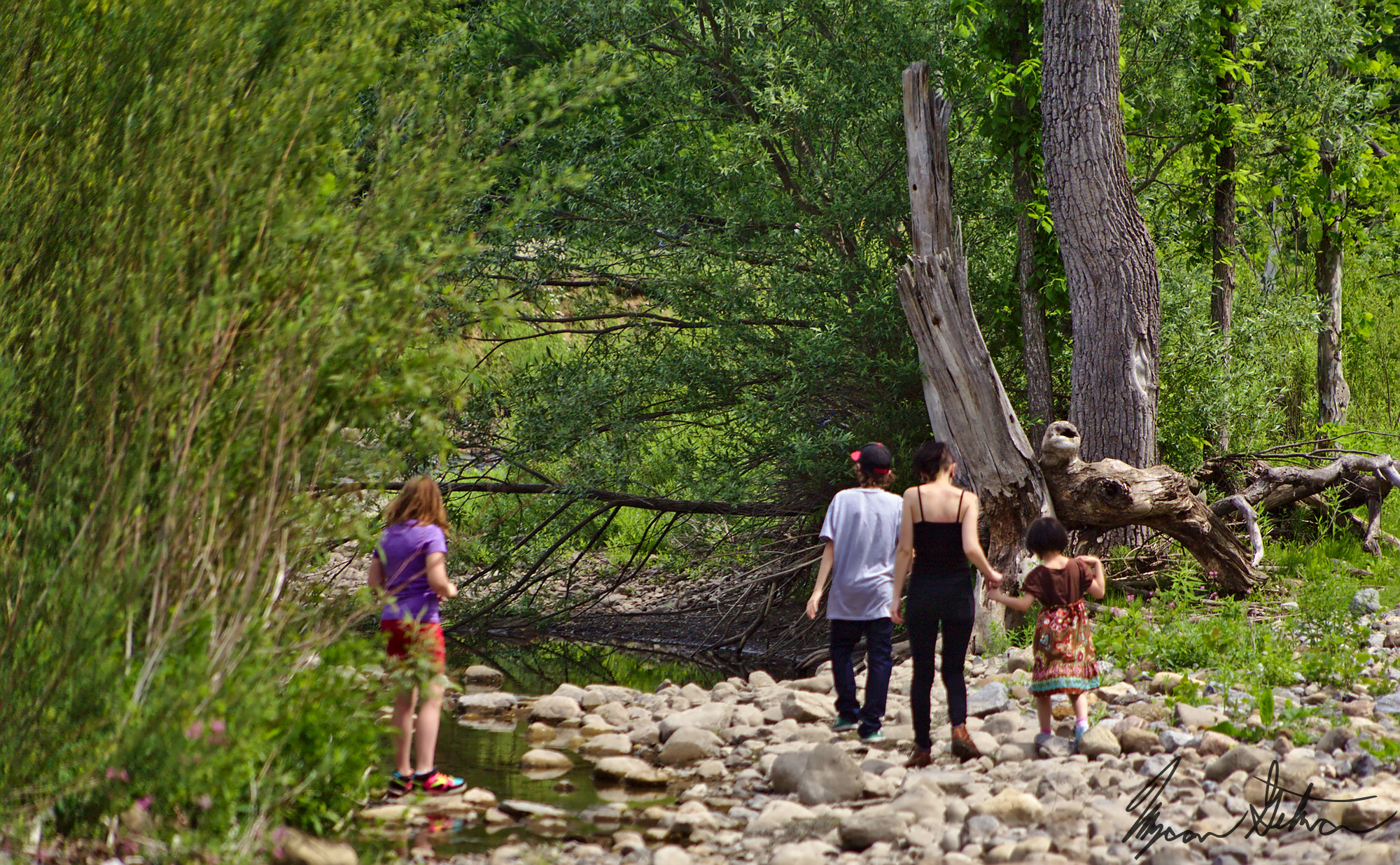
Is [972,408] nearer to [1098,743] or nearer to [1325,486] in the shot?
[1098,743]

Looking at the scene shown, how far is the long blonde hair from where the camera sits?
18.7ft

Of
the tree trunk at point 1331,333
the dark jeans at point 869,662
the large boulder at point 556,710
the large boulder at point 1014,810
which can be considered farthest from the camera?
the tree trunk at point 1331,333

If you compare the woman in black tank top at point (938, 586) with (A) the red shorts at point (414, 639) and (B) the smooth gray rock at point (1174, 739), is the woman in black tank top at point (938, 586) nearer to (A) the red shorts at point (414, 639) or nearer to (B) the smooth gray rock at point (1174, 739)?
(B) the smooth gray rock at point (1174, 739)

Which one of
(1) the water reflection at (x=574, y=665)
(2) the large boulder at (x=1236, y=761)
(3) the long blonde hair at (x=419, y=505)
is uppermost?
(3) the long blonde hair at (x=419, y=505)

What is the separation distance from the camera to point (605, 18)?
11.5 meters

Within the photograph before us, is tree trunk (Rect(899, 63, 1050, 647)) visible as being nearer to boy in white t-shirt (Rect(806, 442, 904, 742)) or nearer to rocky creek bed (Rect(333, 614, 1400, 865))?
rocky creek bed (Rect(333, 614, 1400, 865))

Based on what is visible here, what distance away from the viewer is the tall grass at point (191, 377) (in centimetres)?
420

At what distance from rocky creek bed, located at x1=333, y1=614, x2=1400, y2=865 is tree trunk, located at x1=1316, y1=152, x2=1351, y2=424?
24.1 feet

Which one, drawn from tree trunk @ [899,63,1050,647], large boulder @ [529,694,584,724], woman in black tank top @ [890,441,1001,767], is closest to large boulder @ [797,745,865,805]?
woman in black tank top @ [890,441,1001,767]

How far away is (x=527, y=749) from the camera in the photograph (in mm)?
7410

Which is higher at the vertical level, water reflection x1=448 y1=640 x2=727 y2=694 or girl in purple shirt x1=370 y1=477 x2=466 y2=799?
girl in purple shirt x1=370 y1=477 x2=466 y2=799

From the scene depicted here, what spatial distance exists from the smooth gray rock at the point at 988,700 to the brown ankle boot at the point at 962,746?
1.07 meters

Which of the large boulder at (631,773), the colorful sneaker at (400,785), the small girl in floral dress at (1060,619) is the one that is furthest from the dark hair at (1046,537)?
the colorful sneaker at (400,785)

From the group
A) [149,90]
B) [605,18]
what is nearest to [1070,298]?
[605,18]
